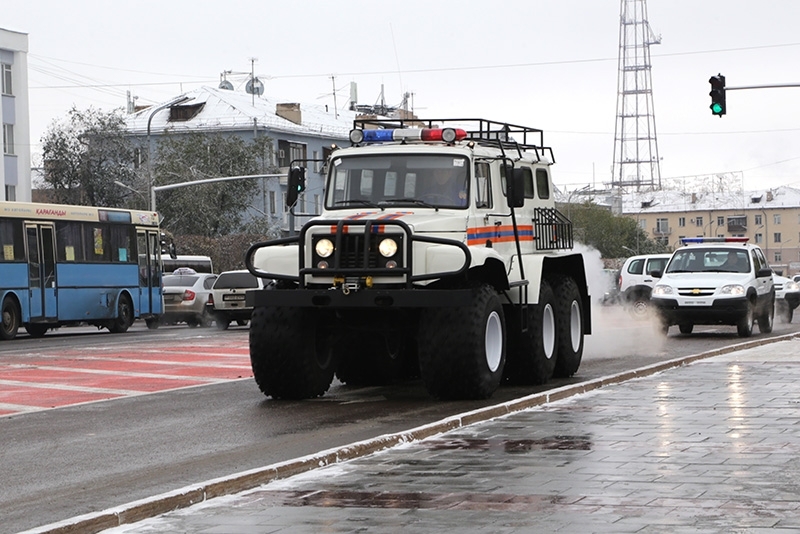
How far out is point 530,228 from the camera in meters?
16.9

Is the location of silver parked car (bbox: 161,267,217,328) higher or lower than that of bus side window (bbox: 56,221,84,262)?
lower

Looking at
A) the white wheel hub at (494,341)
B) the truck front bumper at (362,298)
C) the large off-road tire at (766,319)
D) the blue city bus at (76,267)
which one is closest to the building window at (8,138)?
the blue city bus at (76,267)

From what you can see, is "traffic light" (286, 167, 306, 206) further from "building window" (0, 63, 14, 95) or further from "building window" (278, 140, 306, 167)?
"building window" (278, 140, 306, 167)

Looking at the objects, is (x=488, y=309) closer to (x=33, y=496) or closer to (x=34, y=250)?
(x=33, y=496)

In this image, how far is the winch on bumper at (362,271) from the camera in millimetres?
13914

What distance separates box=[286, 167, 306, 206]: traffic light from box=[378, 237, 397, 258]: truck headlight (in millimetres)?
2171

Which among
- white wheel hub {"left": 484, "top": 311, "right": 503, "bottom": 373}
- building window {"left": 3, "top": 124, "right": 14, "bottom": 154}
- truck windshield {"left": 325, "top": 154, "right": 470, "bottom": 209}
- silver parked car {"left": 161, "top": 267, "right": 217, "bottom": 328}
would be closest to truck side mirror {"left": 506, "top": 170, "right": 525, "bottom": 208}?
truck windshield {"left": 325, "top": 154, "right": 470, "bottom": 209}

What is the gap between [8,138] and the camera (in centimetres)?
6291

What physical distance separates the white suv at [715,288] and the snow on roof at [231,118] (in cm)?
5192

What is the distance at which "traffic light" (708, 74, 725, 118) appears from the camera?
3356 centimetres

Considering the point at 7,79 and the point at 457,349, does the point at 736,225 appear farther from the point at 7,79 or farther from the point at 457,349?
the point at 457,349

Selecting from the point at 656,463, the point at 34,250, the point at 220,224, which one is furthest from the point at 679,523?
the point at 220,224

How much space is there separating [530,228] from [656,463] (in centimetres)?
761

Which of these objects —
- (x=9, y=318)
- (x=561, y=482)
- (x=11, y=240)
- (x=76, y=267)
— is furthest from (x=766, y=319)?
(x=561, y=482)
